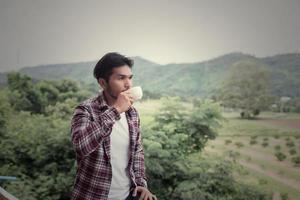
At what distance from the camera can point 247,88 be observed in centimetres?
262

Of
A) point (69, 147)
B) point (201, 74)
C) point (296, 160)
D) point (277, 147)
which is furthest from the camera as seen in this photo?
point (69, 147)

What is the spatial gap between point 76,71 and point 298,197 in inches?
89.8

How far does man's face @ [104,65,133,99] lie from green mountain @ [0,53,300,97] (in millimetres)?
1481

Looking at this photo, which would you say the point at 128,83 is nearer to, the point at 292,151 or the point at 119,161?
the point at 119,161

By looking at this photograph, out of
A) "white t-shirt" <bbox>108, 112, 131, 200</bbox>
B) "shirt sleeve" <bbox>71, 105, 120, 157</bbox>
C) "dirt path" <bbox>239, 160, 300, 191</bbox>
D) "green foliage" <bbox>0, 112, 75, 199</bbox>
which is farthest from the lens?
"green foliage" <bbox>0, 112, 75, 199</bbox>

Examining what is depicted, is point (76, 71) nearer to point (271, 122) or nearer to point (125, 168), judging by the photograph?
point (271, 122)

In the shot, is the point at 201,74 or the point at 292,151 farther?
the point at 201,74

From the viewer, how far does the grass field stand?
2.42 m

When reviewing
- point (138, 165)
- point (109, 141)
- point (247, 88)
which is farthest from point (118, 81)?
point (247, 88)

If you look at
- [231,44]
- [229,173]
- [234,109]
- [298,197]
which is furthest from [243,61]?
[298,197]

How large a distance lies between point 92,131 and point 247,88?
1.64 meters

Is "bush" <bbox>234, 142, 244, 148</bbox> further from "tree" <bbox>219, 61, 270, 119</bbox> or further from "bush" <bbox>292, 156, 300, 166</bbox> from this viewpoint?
"bush" <bbox>292, 156, 300, 166</bbox>

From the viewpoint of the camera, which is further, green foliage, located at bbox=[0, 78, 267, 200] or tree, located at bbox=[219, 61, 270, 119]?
green foliage, located at bbox=[0, 78, 267, 200]


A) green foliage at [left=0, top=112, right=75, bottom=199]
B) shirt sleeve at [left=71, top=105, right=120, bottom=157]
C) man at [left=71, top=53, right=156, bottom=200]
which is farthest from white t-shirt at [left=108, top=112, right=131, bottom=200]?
green foliage at [left=0, top=112, right=75, bottom=199]
